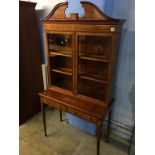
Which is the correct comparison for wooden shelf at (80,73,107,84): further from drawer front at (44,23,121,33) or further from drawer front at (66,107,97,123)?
drawer front at (44,23,121,33)

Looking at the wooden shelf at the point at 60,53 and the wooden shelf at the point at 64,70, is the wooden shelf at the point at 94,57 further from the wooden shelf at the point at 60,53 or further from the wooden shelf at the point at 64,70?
the wooden shelf at the point at 64,70

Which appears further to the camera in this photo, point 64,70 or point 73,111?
point 64,70

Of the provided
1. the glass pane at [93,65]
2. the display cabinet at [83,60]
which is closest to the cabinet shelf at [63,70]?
the display cabinet at [83,60]

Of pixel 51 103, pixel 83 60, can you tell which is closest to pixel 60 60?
pixel 83 60

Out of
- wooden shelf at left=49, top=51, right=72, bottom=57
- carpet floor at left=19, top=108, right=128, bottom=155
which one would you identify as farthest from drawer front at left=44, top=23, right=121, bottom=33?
carpet floor at left=19, top=108, right=128, bottom=155

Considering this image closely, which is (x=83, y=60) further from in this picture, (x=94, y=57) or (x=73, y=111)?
(x=73, y=111)

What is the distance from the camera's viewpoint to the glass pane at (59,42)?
185 centimetres

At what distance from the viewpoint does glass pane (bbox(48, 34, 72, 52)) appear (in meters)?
1.85

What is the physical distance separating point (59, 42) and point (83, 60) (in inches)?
15.9

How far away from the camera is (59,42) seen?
1.95 metres

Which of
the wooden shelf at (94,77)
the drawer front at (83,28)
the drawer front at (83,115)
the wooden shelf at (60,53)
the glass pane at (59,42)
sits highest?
the drawer front at (83,28)

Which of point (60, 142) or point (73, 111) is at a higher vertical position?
point (73, 111)
